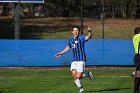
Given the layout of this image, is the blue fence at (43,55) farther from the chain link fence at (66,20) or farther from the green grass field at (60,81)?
the chain link fence at (66,20)

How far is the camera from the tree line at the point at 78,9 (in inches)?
1388

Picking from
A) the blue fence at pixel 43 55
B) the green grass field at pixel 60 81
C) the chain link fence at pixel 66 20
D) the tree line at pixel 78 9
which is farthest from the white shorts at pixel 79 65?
the tree line at pixel 78 9

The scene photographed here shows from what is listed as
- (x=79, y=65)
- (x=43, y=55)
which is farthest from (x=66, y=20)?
(x=79, y=65)

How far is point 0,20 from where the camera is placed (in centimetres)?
3925

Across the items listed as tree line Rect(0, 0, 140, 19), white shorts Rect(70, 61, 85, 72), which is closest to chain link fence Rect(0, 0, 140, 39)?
tree line Rect(0, 0, 140, 19)

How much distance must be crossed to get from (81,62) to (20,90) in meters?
2.16

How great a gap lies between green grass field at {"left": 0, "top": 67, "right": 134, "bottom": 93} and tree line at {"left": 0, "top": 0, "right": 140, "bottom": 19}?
11.5m

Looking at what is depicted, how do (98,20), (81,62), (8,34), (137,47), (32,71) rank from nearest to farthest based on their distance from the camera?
(137,47), (81,62), (32,71), (8,34), (98,20)

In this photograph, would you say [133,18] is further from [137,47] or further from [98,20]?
[137,47]

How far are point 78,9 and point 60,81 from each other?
22629 millimetres

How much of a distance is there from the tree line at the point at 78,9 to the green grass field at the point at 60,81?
11506 mm

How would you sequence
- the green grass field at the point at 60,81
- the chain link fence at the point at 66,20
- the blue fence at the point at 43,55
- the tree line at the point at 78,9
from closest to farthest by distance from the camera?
the green grass field at the point at 60,81 → the blue fence at the point at 43,55 → the chain link fence at the point at 66,20 → the tree line at the point at 78,9

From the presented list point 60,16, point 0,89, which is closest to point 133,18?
point 60,16

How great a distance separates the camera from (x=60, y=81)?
685 inches
